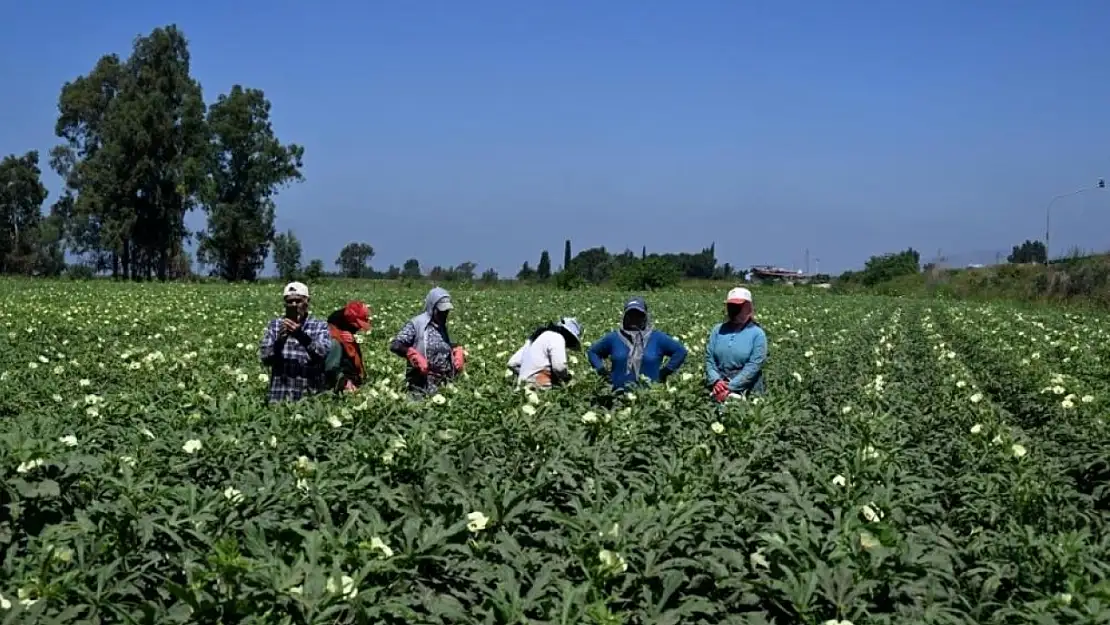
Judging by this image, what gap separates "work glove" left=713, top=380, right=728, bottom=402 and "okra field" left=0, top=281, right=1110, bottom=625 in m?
0.17

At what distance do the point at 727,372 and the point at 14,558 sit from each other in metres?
5.53

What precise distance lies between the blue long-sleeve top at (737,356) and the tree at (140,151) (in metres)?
61.5

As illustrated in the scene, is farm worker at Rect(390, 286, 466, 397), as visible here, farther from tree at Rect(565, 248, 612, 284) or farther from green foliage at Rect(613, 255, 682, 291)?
tree at Rect(565, 248, 612, 284)

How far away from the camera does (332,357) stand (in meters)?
7.68

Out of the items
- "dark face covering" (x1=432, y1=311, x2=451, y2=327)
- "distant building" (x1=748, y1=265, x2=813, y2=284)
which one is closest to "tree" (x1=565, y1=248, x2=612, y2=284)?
"distant building" (x1=748, y1=265, x2=813, y2=284)

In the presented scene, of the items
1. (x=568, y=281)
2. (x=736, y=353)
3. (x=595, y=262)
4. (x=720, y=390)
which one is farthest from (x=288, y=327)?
(x=595, y=262)

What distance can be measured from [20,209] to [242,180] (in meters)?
28.3

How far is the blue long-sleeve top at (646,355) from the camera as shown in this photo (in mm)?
8188

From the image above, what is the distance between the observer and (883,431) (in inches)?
254

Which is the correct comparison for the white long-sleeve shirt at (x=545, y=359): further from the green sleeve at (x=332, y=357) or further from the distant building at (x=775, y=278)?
the distant building at (x=775, y=278)

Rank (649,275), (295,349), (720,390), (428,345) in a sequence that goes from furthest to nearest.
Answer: (649,275) < (428,345) < (720,390) < (295,349)

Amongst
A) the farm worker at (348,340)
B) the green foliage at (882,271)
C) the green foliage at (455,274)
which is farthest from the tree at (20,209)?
the farm worker at (348,340)

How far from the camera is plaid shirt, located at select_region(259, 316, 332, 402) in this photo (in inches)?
298

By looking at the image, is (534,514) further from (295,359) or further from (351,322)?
(351,322)
